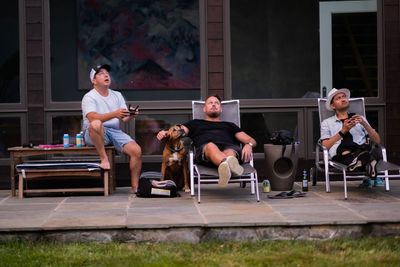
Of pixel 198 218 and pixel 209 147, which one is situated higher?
pixel 209 147

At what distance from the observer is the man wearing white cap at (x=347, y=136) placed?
6402 mm

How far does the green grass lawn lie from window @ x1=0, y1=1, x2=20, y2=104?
317cm

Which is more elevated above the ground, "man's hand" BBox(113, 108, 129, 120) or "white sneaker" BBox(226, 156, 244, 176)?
"man's hand" BBox(113, 108, 129, 120)

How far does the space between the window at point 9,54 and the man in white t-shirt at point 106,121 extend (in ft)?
3.77

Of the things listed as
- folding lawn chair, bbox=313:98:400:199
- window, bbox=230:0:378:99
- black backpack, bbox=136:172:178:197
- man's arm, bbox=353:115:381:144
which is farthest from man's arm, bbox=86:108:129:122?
man's arm, bbox=353:115:381:144

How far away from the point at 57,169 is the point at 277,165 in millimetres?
2175

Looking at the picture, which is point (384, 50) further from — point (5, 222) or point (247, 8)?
point (5, 222)

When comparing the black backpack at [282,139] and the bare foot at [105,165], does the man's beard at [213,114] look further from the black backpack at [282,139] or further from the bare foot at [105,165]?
the bare foot at [105,165]

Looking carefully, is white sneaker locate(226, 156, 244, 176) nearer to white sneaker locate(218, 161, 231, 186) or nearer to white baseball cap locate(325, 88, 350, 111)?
white sneaker locate(218, 161, 231, 186)

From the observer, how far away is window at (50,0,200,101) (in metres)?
8.06

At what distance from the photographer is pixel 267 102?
25.8 feet

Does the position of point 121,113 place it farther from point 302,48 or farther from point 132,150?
point 302,48

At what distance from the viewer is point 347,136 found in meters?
6.86

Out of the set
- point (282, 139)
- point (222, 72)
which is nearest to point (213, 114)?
point (282, 139)
